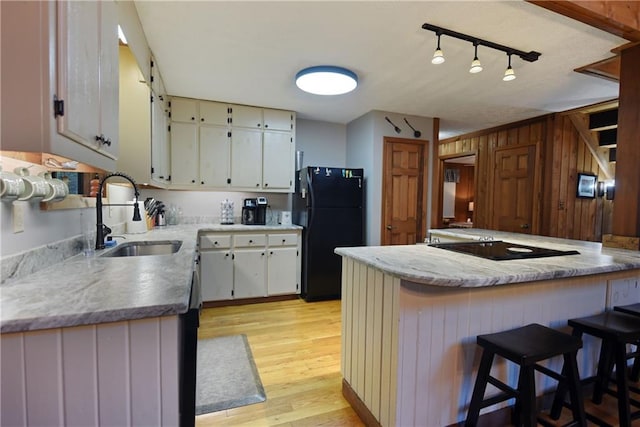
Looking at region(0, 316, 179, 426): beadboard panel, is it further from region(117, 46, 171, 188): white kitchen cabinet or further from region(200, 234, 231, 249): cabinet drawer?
region(200, 234, 231, 249): cabinet drawer

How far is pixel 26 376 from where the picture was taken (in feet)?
2.65

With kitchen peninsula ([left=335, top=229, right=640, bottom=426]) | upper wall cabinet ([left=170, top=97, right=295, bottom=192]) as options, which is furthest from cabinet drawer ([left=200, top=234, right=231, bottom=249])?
A: kitchen peninsula ([left=335, top=229, right=640, bottom=426])

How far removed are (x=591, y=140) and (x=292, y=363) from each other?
4.70 meters

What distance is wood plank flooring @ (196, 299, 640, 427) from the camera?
5.73 feet

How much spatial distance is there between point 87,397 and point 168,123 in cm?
314

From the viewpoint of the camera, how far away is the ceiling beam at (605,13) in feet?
5.51

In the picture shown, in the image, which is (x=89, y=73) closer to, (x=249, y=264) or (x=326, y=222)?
(x=249, y=264)

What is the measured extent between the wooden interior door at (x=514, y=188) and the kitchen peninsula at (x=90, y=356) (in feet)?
15.4

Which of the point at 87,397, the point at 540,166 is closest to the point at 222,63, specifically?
the point at 87,397

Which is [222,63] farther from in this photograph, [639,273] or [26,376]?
[639,273]

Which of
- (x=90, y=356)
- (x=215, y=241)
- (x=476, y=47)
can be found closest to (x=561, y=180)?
(x=476, y=47)

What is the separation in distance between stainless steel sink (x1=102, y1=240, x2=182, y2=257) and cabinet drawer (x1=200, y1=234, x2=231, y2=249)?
3.44 feet

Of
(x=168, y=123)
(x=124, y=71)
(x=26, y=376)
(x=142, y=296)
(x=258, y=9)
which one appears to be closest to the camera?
(x=26, y=376)

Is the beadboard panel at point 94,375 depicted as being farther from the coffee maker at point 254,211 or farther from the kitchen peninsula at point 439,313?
the coffee maker at point 254,211
